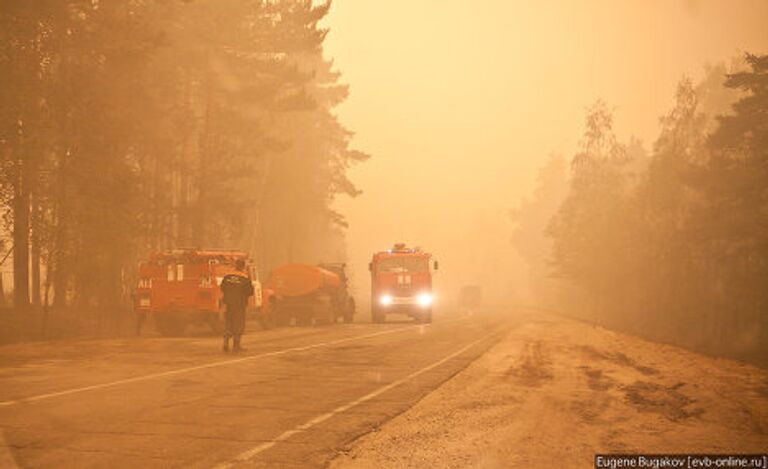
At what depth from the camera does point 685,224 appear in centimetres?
4331

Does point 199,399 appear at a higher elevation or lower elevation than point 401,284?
lower

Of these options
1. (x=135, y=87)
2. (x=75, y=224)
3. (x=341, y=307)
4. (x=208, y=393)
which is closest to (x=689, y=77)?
(x=341, y=307)

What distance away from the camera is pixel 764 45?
4944 cm

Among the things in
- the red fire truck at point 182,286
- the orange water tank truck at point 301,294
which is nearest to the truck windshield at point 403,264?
the orange water tank truck at point 301,294

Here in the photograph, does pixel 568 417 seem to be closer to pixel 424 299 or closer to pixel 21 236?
pixel 21 236

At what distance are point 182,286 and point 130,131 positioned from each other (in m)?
6.36

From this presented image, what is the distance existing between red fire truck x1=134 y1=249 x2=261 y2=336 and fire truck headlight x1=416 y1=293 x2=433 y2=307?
14017 mm

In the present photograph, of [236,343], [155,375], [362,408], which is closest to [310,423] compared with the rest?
[362,408]

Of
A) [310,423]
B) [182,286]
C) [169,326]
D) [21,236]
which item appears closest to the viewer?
[310,423]

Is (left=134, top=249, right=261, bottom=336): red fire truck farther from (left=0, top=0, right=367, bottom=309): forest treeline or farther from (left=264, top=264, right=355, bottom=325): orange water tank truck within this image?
(left=264, top=264, right=355, bottom=325): orange water tank truck

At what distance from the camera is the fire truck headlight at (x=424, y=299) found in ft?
119

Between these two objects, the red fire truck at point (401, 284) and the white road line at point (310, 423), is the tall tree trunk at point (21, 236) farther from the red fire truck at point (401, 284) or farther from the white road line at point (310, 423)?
the white road line at point (310, 423)

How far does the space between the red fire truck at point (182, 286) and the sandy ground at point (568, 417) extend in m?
10.7

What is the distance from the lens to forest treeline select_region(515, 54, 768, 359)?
3553 centimetres
